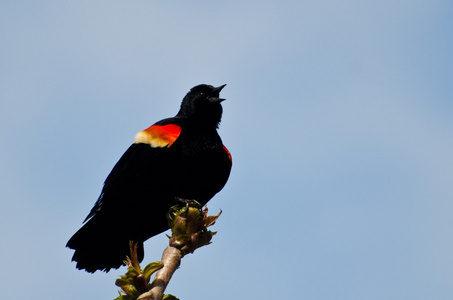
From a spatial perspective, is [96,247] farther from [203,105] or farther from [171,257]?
[171,257]

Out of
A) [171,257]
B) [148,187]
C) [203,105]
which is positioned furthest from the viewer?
[203,105]

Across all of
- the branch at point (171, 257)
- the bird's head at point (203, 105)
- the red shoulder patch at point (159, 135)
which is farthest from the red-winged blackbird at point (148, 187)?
the branch at point (171, 257)

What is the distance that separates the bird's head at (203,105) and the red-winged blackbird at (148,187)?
415mm

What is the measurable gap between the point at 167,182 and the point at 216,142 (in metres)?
0.69

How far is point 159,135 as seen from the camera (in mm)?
5430

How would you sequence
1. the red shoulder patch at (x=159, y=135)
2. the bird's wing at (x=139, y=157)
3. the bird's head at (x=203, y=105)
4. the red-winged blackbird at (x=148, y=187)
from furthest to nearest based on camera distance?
1. the bird's head at (x=203, y=105)
2. the red shoulder patch at (x=159, y=135)
3. the bird's wing at (x=139, y=157)
4. the red-winged blackbird at (x=148, y=187)

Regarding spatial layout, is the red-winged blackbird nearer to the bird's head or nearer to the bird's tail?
the bird's tail

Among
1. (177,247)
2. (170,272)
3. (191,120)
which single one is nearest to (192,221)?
(177,247)

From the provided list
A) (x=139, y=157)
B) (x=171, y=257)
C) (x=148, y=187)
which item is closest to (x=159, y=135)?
(x=139, y=157)

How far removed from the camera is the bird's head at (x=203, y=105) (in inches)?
241

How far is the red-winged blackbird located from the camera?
16.1 ft

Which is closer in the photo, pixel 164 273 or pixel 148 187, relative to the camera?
pixel 164 273

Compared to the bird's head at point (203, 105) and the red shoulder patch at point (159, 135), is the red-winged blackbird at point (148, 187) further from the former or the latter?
the bird's head at point (203, 105)

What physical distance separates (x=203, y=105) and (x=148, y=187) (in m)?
1.43
